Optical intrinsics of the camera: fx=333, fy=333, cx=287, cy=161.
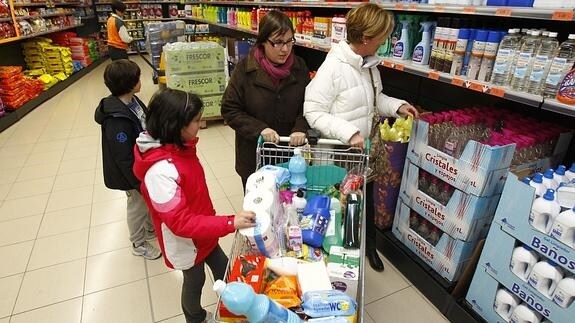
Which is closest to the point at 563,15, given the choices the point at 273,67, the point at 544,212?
the point at 544,212

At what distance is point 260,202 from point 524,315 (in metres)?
1.39

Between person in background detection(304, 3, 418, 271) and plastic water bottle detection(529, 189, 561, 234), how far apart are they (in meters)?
0.77

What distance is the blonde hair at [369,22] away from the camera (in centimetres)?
158

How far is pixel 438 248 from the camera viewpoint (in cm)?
208

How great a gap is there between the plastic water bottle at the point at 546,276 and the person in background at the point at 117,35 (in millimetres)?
7616

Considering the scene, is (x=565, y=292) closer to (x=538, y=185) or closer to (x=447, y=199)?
(x=538, y=185)

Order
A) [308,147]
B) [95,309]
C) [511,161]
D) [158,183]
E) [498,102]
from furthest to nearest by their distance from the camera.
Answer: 1. [498,102]
2. [95,309]
3. [511,161]
4. [308,147]
5. [158,183]

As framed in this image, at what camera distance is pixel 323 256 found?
127 cm

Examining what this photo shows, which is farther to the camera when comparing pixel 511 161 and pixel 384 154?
pixel 384 154

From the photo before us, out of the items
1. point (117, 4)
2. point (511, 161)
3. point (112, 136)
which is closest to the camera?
point (511, 161)

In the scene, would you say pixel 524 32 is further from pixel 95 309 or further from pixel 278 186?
pixel 95 309

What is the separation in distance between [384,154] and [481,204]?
631 millimetres

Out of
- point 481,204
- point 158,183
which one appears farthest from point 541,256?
point 158,183

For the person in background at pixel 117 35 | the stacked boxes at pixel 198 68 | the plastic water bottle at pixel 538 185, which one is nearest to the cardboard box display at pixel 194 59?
the stacked boxes at pixel 198 68
